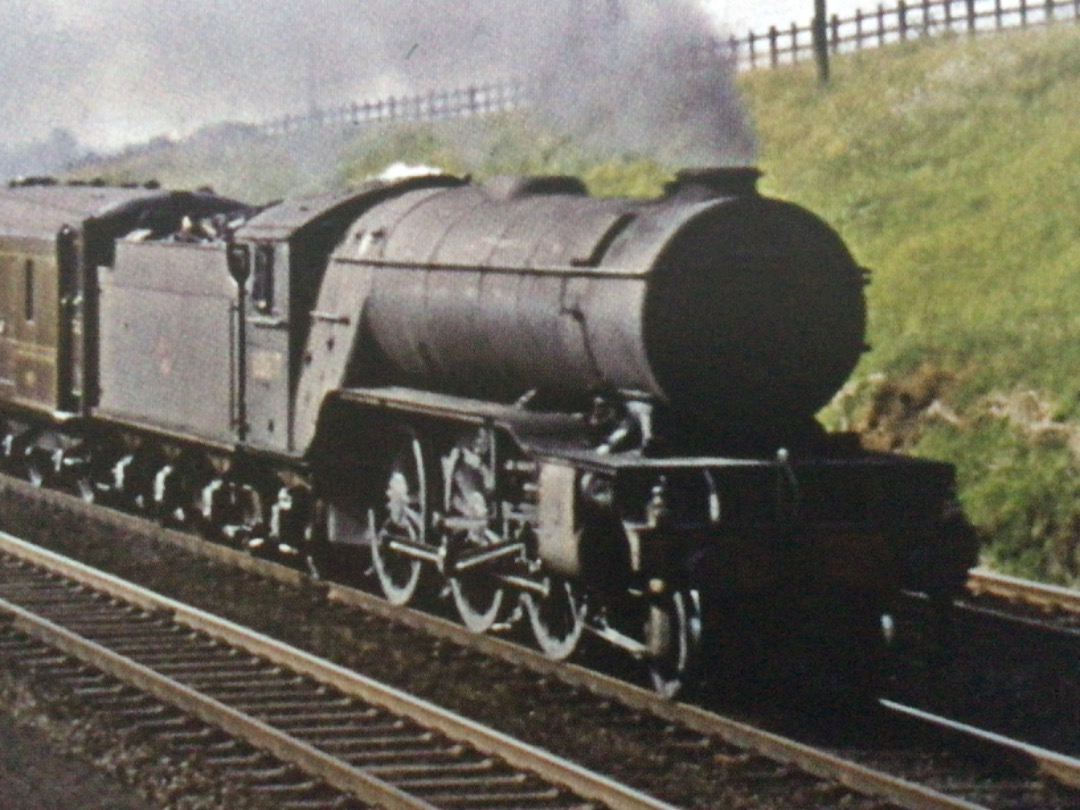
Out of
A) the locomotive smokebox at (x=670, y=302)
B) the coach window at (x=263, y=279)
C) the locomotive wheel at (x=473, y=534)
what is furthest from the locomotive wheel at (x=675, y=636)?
the coach window at (x=263, y=279)

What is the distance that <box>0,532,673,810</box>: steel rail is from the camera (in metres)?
7.98

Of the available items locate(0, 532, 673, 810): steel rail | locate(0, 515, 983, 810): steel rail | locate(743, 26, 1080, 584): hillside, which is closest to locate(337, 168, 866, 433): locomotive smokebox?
locate(0, 515, 983, 810): steel rail

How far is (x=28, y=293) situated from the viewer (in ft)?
60.9

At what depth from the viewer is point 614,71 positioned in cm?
1381

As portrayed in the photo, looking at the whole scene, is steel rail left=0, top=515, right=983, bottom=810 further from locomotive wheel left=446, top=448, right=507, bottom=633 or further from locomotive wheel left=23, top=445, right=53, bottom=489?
locomotive wheel left=23, top=445, right=53, bottom=489

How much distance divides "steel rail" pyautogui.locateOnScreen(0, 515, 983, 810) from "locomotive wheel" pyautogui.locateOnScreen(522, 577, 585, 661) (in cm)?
19

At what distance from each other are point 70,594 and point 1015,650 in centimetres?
632

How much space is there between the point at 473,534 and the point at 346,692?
1669 millimetres

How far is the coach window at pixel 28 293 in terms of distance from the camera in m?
18.5

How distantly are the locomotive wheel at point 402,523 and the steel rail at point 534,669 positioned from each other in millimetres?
232

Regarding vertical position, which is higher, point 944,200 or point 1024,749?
point 944,200

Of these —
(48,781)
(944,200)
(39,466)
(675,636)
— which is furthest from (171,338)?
(944,200)

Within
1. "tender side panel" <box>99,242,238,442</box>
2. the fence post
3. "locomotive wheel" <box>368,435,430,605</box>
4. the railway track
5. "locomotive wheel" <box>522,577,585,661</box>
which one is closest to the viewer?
the railway track

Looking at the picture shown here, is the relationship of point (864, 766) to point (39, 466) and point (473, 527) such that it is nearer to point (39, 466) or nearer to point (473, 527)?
point (473, 527)
